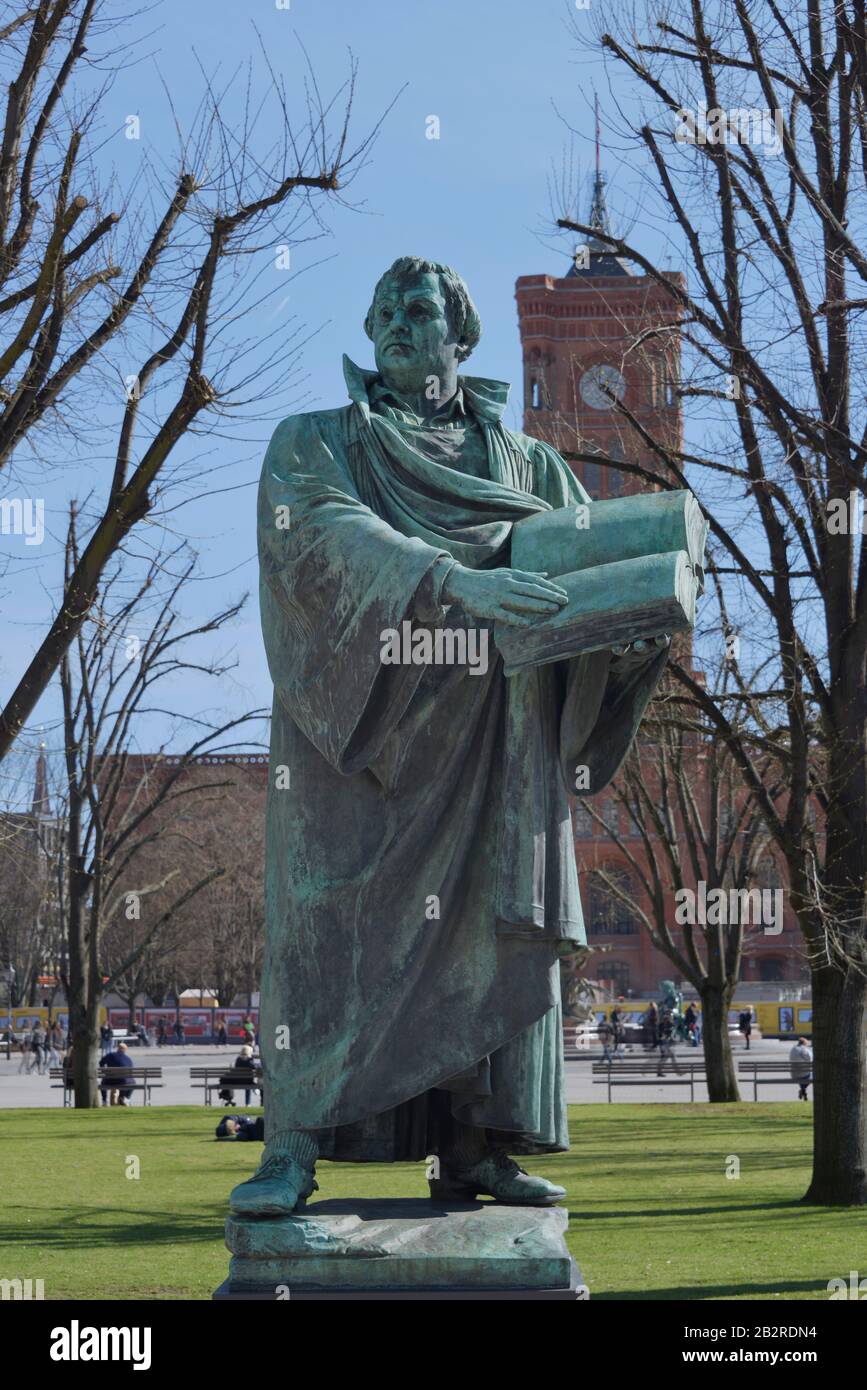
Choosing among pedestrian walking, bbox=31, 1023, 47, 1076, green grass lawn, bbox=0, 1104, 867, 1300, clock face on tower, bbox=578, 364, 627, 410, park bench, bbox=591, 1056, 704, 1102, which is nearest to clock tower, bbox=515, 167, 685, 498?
clock face on tower, bbox=578, 364, 627, 410

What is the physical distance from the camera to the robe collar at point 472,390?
5305mm

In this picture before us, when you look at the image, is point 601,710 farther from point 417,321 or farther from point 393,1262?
point 393,1262

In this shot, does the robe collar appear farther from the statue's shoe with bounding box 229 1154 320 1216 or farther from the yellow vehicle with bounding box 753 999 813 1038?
the yellow vehicle with bounding box 753 999 813 1038

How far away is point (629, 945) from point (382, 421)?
268ft

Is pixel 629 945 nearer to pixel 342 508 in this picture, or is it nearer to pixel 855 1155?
pixel 855 1155

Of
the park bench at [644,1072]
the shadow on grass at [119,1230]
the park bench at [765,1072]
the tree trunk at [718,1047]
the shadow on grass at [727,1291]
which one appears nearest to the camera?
the shadow on grass at [727,1291]

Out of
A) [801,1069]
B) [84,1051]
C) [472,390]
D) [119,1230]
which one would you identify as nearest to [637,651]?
[472,390]

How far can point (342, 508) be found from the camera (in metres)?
4.80

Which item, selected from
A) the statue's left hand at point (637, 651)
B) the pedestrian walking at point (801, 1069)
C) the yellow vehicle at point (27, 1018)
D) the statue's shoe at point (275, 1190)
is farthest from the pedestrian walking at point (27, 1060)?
the statue's left hand at point (637, 651)

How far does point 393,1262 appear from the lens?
4.28 meters

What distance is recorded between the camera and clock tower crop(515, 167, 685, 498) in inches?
627

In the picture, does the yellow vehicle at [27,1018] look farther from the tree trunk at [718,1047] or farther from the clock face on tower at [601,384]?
the clock face on tower at [601,384]

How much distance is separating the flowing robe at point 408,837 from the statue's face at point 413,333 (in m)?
0.48

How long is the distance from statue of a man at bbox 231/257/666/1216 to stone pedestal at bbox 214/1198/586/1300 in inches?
5.1
